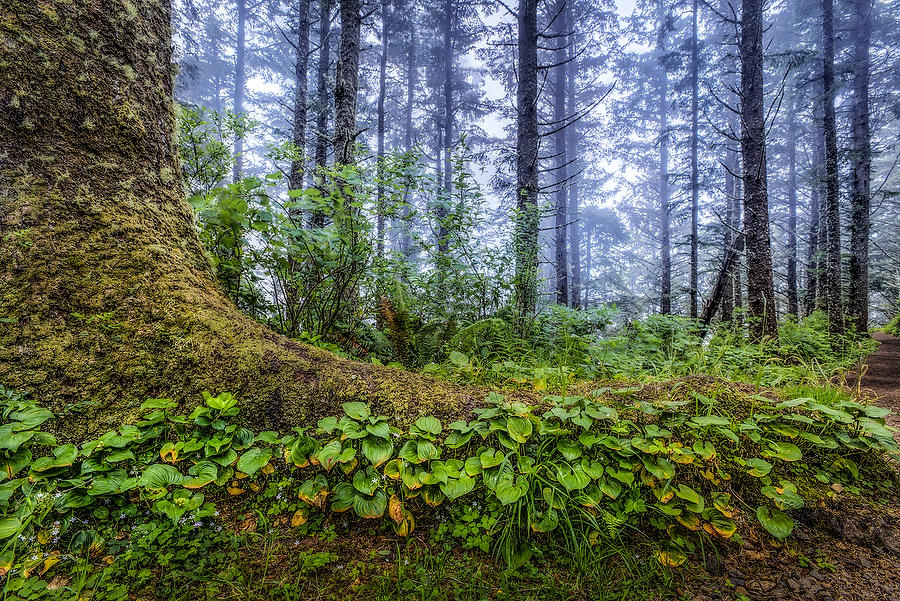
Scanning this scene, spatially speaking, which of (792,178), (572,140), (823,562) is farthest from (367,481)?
(792,178)

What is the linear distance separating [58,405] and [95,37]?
199 centimetres

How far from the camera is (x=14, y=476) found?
1207 mm

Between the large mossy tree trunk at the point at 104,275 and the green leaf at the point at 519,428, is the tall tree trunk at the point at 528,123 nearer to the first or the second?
the green leaf at the point at 519,428

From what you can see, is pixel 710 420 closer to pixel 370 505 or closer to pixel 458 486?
pixel 458 486

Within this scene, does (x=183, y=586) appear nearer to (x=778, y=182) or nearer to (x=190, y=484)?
(x=190, y=484)

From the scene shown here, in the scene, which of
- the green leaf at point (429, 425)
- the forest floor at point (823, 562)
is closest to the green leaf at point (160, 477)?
the green leaf at point (429, 425)

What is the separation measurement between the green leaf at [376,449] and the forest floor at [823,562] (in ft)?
3.95

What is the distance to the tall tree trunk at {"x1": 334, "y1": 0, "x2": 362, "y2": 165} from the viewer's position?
5.02m

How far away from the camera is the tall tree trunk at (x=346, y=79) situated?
5.02 m

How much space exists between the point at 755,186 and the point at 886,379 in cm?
350

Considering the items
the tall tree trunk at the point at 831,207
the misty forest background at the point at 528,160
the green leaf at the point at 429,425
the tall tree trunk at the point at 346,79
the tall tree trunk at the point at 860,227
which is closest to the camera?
the green leaf at the point at 429,425

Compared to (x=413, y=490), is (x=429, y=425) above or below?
above

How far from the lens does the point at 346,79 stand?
5.06m

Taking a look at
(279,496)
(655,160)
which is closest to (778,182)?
(655,160)
